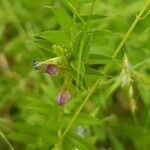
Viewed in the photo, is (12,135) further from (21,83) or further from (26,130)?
(21,83)

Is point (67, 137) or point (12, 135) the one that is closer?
point (67, 137)

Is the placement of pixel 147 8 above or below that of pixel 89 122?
above

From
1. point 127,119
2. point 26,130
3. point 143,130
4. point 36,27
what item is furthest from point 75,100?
point 36,27

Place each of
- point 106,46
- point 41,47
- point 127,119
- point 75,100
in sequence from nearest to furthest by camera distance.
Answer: point 41,47 < point 75,100 < point 106,46 < point 127,119

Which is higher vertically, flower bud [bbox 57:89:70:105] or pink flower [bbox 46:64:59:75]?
pink flower [bbox 46:64:59:75]

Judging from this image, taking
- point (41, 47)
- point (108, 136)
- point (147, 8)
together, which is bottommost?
point (108, 136)

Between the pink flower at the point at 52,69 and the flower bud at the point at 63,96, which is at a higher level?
the pink flower at the point at 52,69

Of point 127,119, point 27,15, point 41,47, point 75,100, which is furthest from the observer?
point 27,15
